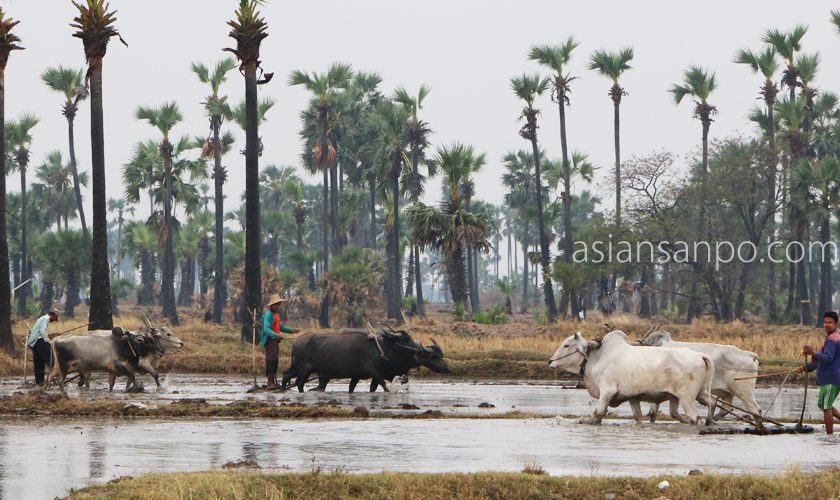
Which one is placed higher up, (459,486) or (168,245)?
(168,245)

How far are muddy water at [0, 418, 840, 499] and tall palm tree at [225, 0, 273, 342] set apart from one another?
2017 centimetres

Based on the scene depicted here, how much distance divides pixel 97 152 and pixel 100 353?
1406 centimetres

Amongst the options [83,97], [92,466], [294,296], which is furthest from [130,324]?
[92,466]

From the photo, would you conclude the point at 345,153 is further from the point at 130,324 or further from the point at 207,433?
the point at 207,433

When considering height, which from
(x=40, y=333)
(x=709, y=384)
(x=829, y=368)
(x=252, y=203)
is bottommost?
(x=709, y=384)

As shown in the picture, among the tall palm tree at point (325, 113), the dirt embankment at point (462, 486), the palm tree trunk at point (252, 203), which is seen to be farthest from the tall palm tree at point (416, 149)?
the dirt embankment at point (462, 486)

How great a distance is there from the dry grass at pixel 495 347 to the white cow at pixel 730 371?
13.5 meters

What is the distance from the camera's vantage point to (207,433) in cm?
1620

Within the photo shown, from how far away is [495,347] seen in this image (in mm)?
39812

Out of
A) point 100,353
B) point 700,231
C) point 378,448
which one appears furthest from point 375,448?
point 700,231

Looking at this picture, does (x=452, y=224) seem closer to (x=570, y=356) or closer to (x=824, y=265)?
(x=824, y=265)

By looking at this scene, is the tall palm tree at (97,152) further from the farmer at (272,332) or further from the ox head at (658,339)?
the ox head at (658,339)

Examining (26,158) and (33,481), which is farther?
(26,158)

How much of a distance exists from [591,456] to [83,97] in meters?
63.8
